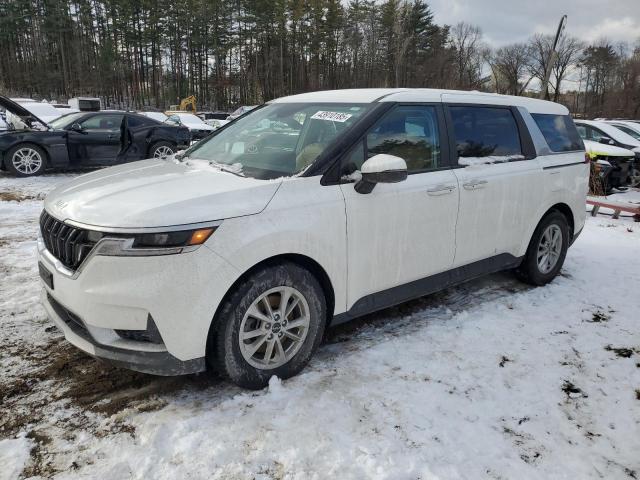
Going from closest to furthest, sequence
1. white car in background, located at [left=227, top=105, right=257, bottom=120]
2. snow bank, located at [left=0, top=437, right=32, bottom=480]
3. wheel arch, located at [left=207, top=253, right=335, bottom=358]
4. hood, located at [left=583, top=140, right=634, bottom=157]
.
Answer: snow bank, located at [left=0, top=437, right=32, bottom=480] < wheel arch, located at [left=207, top=253, right=335, bottom=358] < white car in background, located at [left=227, top=105, right=257, bottom=120] < hood, located at [left=583, top=140, right=634, bottom=157]

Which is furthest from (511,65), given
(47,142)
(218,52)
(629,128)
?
(47,142)

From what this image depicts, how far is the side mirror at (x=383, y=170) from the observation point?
2.86 meters

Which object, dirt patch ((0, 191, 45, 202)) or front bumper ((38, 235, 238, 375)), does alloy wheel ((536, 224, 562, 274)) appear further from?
dirt patch ((0, 191, 45, 202))

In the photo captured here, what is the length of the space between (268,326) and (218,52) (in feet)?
182

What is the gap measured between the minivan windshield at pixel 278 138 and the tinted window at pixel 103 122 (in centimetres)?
846

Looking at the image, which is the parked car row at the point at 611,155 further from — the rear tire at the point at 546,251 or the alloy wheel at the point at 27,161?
the alloy wheel at the point at 27,161

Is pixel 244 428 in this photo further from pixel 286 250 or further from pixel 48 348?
pixel 48 348

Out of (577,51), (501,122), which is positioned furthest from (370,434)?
(577,51)

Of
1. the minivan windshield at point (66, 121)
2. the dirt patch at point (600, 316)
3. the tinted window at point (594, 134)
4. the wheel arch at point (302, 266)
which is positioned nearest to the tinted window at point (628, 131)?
the tinted window at point (594, 134)

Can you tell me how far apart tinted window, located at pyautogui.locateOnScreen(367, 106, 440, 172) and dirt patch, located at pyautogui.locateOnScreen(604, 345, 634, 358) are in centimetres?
191

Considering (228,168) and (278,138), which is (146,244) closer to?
(228,168)

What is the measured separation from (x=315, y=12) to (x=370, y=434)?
57.4 metres

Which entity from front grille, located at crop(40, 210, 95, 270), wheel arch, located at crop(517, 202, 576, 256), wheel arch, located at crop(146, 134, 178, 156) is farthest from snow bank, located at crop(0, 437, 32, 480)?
wheel arch, located at crop(146, 134, 178, 156)

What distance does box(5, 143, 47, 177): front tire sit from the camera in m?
9.90
